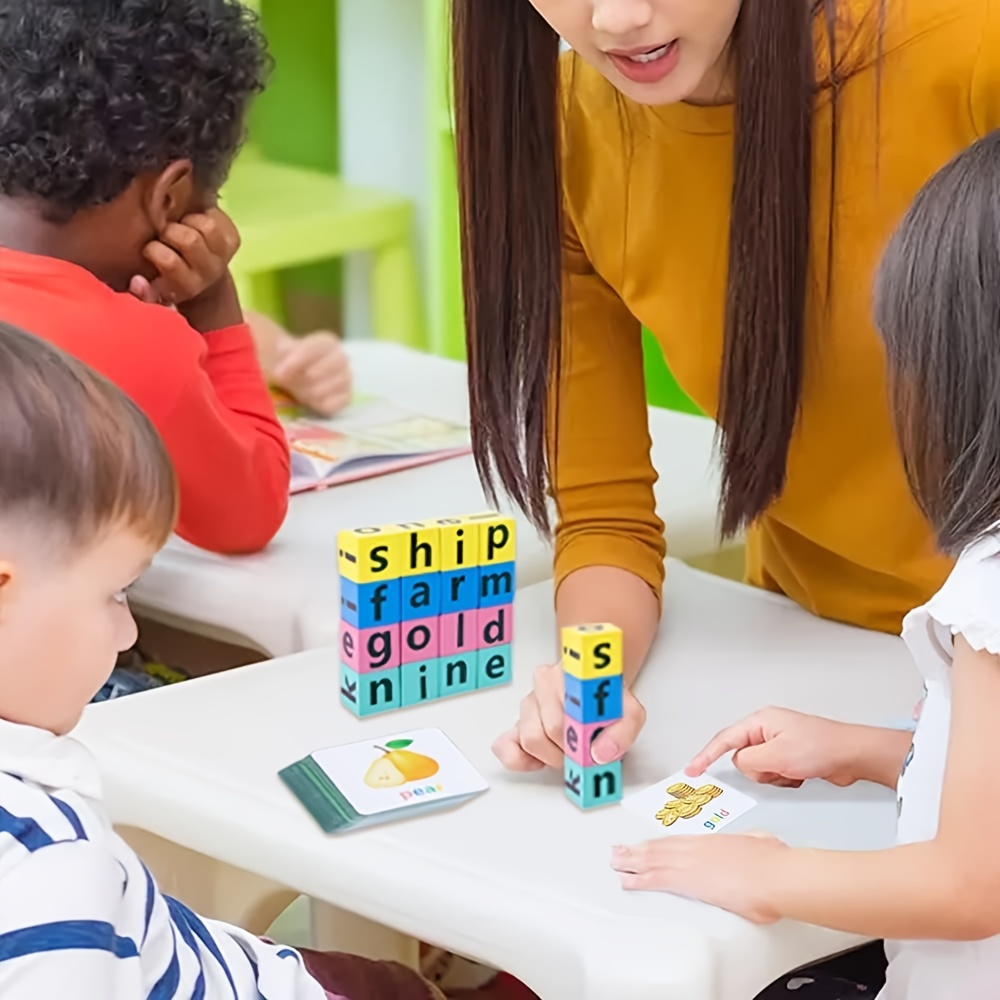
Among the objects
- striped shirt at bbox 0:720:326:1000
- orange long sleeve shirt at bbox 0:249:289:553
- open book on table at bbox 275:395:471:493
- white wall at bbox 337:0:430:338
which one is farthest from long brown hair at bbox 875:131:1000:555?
white wall at bbox 337:0:430:338

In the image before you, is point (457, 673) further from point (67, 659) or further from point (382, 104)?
point (382, 104)

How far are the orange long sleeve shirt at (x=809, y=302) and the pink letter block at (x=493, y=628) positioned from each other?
12cm

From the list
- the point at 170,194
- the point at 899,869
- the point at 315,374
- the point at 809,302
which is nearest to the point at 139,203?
the point at 170,194

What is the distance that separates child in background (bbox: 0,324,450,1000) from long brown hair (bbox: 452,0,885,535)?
438 millimetres

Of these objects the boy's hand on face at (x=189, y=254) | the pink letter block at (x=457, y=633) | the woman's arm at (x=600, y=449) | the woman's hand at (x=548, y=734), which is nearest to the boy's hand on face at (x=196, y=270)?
the boy's hand on face at (x=189, y=254)

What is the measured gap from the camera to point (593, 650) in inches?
33.7

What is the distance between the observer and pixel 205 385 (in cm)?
121

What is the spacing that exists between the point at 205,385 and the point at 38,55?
26 centimetres

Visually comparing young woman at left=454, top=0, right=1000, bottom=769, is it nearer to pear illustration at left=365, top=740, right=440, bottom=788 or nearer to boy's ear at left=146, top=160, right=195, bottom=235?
pear illustration at left=365, top=740, right=440, bottom=788

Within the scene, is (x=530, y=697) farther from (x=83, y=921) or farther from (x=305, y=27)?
(x=305, y=27)

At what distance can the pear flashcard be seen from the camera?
0.84 m

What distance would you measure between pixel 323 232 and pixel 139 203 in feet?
3.64

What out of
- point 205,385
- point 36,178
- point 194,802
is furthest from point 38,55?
point 194,802

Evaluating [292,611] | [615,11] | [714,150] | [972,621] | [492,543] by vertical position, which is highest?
[615,11]
